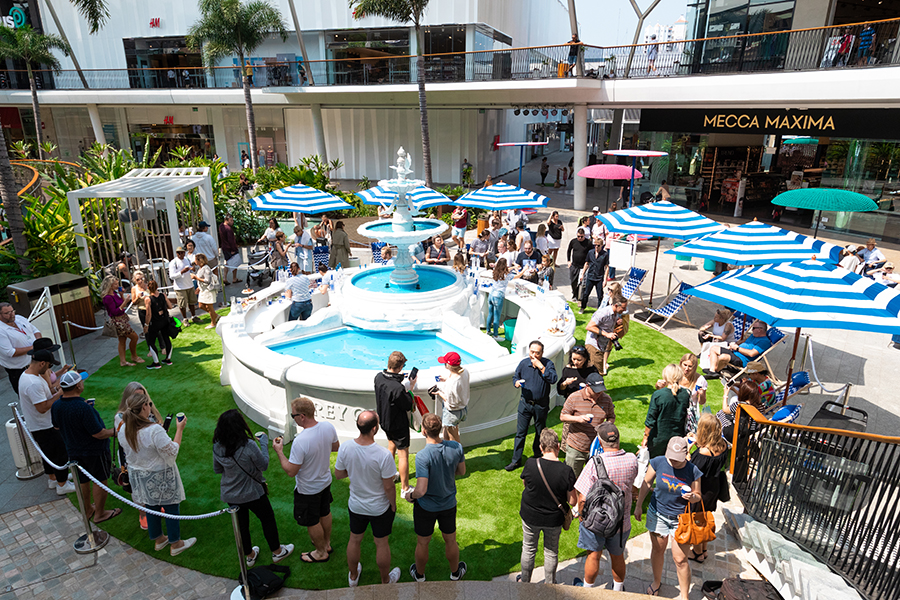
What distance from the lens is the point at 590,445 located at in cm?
554

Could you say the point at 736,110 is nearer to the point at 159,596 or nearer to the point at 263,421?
the point at 263,421

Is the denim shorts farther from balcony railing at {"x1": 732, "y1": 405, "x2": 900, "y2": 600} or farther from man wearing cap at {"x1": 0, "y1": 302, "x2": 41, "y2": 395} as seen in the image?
man wearing cap at {"x1": 0, "y1": 302, "x2": 41, "y2": 395}

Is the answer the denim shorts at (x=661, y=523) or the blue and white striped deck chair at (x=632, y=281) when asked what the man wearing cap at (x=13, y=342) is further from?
the blue and white striped deck chair at (x=632, y=281)

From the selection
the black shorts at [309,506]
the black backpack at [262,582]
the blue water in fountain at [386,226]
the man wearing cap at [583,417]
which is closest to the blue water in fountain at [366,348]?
the blue water in fountain at [386,226]

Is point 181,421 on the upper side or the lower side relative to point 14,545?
upper

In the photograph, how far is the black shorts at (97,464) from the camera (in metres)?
5.42

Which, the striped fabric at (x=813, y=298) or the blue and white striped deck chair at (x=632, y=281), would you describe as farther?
the blue and white striped deck chair at (x=632, y=281)

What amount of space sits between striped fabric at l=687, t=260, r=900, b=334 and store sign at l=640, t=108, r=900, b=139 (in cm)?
1404

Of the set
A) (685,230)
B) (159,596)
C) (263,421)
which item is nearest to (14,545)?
(159,596)

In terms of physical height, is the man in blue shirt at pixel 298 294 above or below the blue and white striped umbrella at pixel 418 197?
below

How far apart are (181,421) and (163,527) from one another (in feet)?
4.26

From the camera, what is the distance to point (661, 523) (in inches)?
180

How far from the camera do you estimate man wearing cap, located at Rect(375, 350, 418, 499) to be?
18.6ft

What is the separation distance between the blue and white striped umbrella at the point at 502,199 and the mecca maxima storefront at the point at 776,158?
33.7 feet
